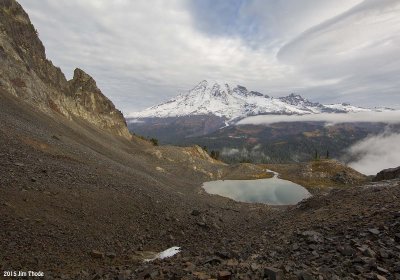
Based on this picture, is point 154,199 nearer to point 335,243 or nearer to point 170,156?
Result: point 335,243

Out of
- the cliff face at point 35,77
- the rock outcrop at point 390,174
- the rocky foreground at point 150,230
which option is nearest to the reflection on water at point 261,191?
the rock outcrop at point 390,174

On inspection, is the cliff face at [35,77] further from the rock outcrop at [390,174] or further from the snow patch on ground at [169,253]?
the rock outcrop at [390,174]

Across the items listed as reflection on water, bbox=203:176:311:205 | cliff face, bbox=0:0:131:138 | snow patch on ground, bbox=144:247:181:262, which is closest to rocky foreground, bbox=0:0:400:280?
snow patch on ground, bbox=144:247:181:262

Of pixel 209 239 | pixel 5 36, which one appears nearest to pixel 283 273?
pixel 209 239

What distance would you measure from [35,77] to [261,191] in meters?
66.9

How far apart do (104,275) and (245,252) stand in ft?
29.4

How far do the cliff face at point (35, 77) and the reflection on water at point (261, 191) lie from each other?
45.4 metres

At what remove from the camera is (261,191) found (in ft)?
306

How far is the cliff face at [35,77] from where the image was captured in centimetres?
7275

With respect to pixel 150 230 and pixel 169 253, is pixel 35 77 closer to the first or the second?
pixel 150 230

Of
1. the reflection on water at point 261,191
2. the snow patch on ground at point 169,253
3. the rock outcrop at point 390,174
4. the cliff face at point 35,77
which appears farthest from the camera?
the reflection on water at point 261,191

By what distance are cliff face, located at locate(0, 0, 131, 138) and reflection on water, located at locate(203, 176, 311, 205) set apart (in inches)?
1788

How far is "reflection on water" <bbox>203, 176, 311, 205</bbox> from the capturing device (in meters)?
81.9

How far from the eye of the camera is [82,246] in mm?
21875
